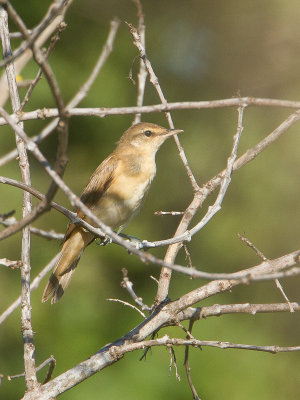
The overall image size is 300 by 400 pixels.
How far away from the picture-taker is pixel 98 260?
713 centimetres

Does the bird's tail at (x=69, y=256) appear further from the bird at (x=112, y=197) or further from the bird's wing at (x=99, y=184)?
the bird's wing at (x=99, y=184)

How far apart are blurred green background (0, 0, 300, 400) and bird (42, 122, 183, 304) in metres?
1.51

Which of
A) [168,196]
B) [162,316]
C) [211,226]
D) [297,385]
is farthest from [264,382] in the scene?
[162,316]

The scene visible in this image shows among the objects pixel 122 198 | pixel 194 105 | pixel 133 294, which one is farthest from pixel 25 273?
pixel 122 198

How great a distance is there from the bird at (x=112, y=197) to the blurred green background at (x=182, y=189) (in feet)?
4.96

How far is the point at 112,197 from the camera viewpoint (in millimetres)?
4758

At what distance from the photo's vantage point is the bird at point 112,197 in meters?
4.61

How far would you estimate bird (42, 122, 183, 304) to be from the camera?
15.1 ft

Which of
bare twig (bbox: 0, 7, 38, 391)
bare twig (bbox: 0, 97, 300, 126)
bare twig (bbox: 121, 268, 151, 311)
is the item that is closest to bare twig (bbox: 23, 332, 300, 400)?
bare twig (bbox: 0, 7, 38, 391)

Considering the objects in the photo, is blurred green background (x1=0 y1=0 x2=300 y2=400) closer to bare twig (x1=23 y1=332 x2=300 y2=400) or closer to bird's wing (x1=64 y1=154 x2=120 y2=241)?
bird's wing (x1=64 y1=154 x2=120 y2=241)

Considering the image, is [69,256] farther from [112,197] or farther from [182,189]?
[182,189]

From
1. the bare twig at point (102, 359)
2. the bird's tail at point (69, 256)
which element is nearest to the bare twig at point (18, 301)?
the bare twig at point (102, 359)

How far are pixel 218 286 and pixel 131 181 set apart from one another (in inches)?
74.8

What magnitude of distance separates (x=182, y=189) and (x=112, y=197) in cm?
388
